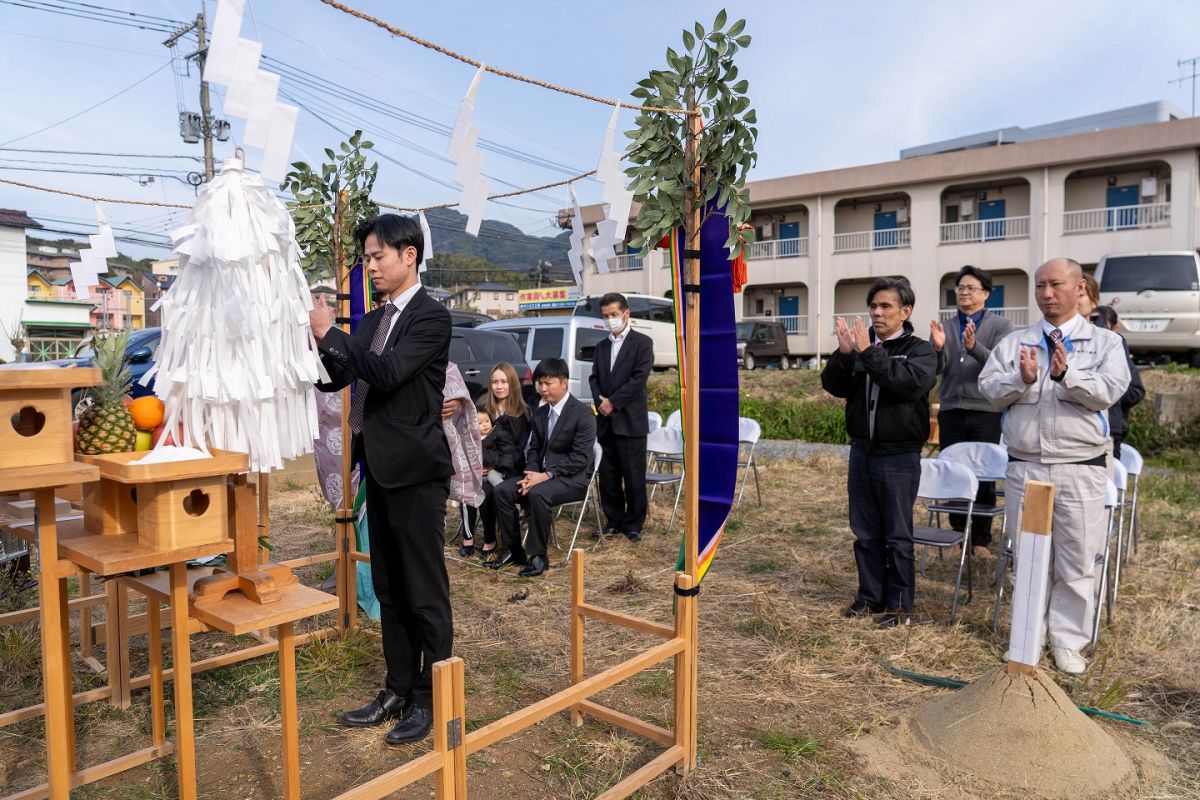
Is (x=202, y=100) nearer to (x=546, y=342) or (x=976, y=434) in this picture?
(x=546, y=342)

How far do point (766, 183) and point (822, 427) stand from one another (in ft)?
49.7

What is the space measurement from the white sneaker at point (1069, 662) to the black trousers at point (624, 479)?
10.2 ft

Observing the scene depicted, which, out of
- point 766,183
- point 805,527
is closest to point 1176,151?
point 766,183

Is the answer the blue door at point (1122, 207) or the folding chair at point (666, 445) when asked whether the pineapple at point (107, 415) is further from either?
the blue door at point (1122, 207)

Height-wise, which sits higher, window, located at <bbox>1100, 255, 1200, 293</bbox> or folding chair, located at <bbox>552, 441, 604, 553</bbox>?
window, located at <bbox>1100, 255, 1200, 293</bbox>

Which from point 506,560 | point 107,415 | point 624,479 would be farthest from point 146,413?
point 624,479

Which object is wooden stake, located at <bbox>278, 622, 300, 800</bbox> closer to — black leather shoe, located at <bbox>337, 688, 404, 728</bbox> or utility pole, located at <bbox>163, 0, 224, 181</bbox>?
black leather shoe, located at <bbox>337, 688, 404, 728</bbox>

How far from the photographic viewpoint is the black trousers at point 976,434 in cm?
520

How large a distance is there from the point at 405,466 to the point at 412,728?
0.98 meters

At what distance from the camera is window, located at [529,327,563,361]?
10.9m

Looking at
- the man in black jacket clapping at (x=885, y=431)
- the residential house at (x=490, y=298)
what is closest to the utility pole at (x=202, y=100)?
the man in black jacket clapping at (x=885, y=431)

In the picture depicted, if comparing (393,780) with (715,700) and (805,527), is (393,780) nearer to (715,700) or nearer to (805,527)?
(715,700)

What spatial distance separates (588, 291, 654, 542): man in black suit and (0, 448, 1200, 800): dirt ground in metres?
0.77

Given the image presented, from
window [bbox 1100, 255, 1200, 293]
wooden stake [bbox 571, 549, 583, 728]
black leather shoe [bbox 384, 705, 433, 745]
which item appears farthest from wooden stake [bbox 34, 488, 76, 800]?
window [bbox 1100, 255, 1200, 293]
